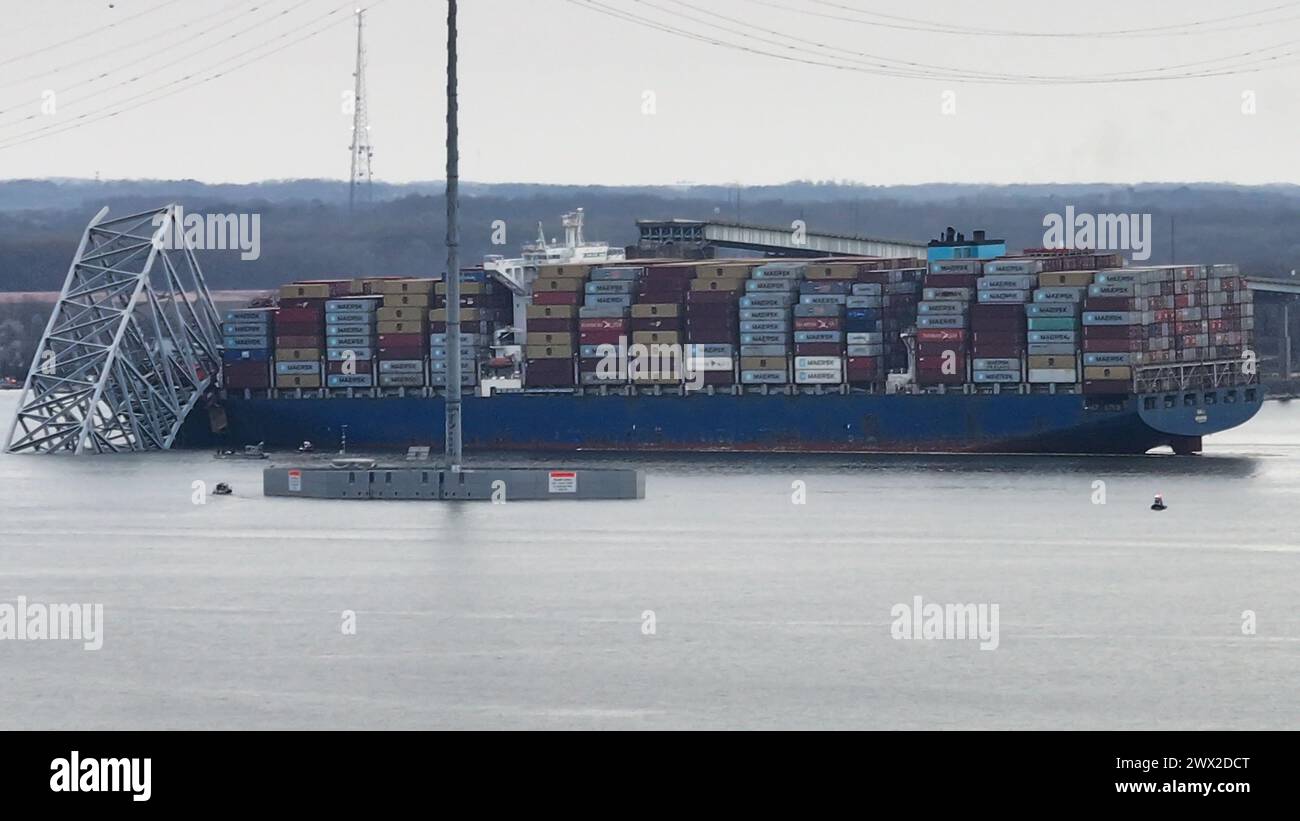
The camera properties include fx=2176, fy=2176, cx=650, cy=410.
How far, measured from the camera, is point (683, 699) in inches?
1638

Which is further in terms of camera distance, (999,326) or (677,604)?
(999,326)

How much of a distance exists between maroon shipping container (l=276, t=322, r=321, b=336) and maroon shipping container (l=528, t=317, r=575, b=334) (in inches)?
498

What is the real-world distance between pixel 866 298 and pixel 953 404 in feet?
24.4

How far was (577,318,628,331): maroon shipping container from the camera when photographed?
109688mm

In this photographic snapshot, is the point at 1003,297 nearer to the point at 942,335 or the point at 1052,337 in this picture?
the point at 1052,337

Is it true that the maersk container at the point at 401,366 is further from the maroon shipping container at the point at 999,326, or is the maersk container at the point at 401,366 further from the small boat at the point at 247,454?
the maroon shipping container at the point at 999,326

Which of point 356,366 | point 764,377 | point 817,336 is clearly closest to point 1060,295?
point 817,336

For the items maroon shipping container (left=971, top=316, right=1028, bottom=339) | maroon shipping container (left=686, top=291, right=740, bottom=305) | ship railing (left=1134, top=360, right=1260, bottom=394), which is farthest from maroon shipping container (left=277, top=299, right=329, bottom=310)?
ship railing (left=1134, top=360, right=1260, bottom=394)

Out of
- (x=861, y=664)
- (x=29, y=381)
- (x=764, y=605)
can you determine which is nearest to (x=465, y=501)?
(x=764, y=605)

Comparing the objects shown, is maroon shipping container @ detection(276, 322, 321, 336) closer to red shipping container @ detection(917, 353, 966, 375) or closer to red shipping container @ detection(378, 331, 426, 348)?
red shipping container @ detection(378, 331, 426, 348)

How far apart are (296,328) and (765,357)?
2645 cm

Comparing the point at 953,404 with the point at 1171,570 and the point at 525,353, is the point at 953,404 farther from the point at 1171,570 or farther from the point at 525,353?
the point at 1171,570

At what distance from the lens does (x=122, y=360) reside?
11062 cm

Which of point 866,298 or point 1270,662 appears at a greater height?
point 866,298
